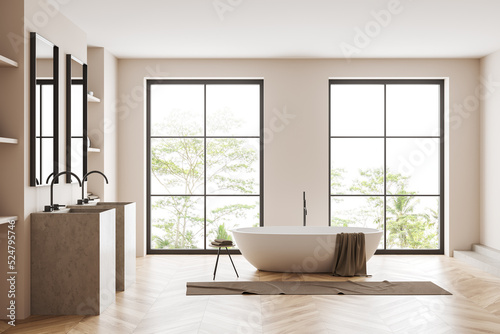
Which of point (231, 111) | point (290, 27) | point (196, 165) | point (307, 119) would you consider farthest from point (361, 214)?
point (290, 27)

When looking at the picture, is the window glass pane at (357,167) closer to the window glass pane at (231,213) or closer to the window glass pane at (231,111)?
the window glass pane at (231,213)

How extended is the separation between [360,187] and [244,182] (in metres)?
2.30

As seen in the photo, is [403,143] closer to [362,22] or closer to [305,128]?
[305,128]

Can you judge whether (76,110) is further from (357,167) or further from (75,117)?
(357,167)

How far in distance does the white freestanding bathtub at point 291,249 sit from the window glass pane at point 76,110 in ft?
6.91

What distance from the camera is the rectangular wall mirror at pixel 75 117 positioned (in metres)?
5.47

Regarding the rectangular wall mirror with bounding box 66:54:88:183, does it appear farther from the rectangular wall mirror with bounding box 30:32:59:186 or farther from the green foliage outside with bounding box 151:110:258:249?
the green foliage outside with bounding box 151:110:258:249

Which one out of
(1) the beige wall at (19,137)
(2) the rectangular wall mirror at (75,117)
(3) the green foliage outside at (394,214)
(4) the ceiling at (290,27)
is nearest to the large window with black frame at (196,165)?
(3) the green foliage outside at (394,214)

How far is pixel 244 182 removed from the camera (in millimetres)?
10406

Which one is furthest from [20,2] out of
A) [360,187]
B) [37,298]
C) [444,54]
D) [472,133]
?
[360,187]

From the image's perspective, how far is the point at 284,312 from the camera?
459 cm

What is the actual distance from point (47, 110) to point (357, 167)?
728 cm

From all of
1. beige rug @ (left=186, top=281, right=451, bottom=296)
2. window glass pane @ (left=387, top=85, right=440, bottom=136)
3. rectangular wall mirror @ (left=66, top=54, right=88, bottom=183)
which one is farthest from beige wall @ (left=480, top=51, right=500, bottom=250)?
rectangular wall mirror @ (left=66, top=54, right=88, bottom=183)

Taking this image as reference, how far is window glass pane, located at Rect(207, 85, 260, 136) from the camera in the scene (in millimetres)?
10375
